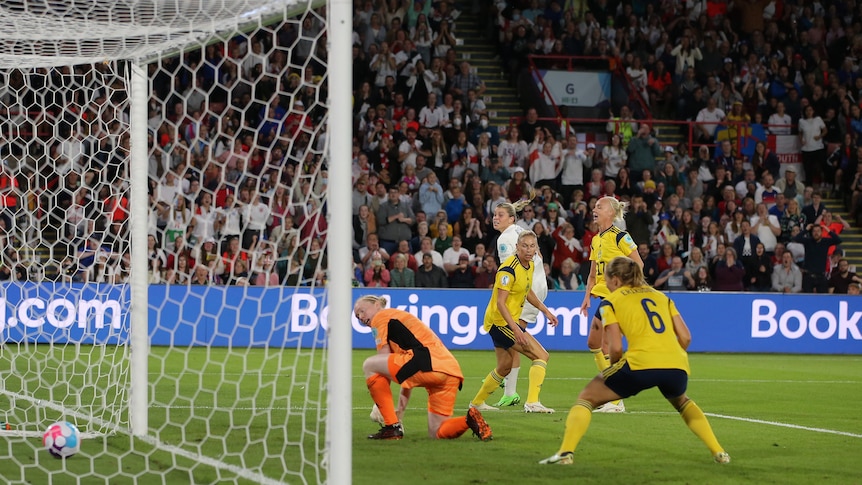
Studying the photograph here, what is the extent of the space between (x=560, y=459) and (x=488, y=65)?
1784 cm

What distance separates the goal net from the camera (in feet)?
22.7

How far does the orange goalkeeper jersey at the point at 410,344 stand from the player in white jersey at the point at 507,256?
2.03m

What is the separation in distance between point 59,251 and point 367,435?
5736 mm

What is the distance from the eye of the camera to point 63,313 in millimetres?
12617

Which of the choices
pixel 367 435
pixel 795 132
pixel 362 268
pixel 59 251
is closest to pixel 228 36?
pixel 367 435

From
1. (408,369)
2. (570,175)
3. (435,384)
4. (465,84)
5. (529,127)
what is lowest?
(435,384)

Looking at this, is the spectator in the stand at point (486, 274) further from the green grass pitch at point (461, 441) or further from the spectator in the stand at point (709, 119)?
the spectator in the stand at point (709, 119)

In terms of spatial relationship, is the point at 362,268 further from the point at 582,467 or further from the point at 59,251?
the point at 582,467

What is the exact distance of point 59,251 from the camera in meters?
12.6

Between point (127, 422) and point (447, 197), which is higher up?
point (447, 197)

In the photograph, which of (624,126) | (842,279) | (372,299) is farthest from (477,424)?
(624,126)

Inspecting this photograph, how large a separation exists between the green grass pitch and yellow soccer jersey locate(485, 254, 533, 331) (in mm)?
862

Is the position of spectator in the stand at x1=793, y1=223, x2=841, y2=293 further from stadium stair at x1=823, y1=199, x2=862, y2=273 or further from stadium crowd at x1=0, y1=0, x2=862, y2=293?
Result: stadium stair at x1=823, y1=199, x2=862, y2=273

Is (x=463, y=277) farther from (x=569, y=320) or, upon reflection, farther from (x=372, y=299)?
(x=372, y=299)
